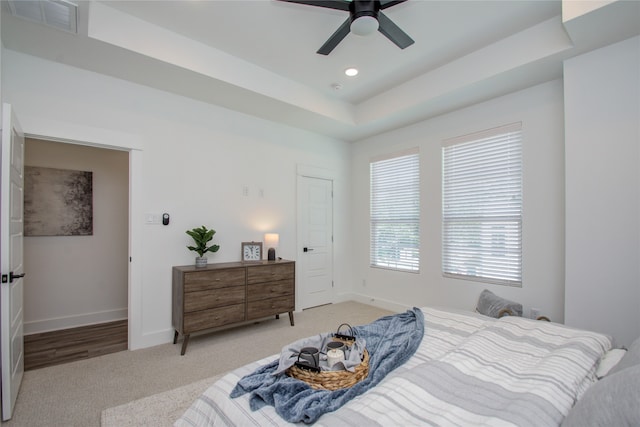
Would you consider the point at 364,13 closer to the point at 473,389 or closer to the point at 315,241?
the point at 473,389

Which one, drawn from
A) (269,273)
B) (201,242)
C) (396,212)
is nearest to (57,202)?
(201,242)

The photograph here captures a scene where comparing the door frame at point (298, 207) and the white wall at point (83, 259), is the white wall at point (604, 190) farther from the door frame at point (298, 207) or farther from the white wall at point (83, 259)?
the white wall at point (83, 259)

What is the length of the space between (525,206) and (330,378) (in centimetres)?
304

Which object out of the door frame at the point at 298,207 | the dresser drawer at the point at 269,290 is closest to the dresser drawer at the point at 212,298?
the dresser drawer at the point at 269,290

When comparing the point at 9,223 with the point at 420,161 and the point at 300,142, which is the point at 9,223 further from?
the point at 420,161

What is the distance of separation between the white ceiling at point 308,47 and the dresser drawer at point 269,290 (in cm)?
222

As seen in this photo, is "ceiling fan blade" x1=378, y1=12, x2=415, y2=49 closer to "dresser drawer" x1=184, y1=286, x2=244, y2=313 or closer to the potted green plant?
the potted green plant

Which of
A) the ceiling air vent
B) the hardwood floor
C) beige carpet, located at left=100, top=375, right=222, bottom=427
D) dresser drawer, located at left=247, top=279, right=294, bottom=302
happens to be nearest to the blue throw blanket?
beige carpet, located at left=100, top=375, right=222, bottom=427

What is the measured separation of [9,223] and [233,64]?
239cm

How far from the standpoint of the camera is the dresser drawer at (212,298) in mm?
3197

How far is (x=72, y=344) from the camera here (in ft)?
11.1

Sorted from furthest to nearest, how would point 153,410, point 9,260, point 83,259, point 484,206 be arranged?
point 83,259, point 484,206, point 153,410, point 9,260

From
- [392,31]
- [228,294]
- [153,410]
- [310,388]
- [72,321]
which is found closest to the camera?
[310,388]

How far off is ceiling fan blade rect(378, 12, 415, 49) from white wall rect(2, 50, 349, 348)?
2.32 meters
